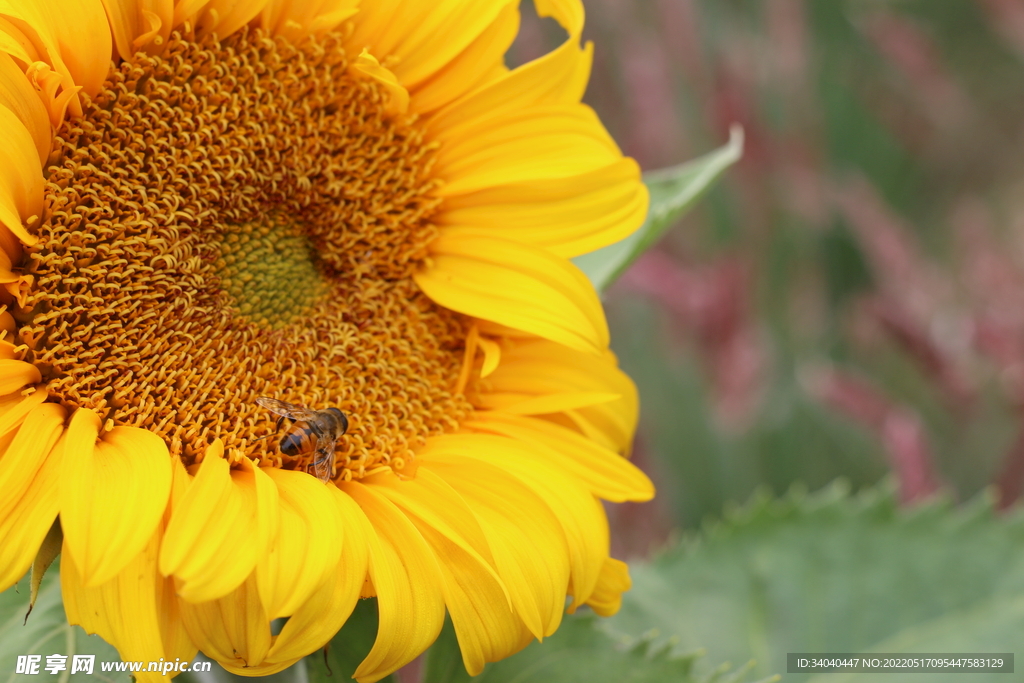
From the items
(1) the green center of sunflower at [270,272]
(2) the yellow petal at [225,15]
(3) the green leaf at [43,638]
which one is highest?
(2) the yellow petal at [225,15]

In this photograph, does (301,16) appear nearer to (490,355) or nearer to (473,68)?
(473,68)

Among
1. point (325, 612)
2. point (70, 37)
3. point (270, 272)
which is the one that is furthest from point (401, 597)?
point (70, 37)

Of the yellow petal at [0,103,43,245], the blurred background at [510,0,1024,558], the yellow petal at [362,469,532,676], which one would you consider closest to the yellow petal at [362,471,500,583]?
the yellow petal at [362,469,532,676]

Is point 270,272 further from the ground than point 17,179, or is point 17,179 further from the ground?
point 17,179

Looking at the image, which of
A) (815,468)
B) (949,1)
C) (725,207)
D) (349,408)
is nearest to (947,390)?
(815,468)

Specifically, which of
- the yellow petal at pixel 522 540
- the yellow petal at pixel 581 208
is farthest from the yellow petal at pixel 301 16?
the yellow petal at pixel 522 540

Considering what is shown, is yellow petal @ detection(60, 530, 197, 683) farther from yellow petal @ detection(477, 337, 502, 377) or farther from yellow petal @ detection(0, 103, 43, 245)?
yellow petal @ detection(477, 337, 502, 377)

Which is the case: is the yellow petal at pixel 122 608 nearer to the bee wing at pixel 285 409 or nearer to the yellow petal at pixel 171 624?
the yellow petal at pixel 171 624
